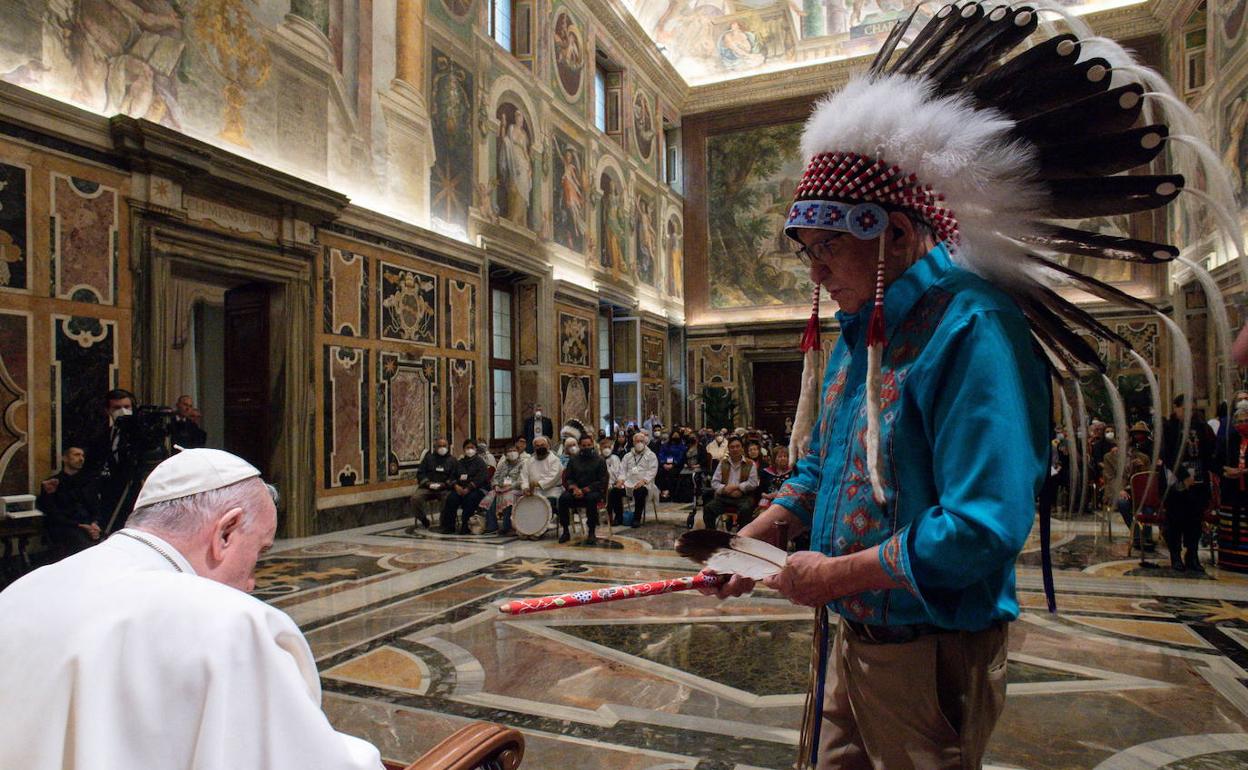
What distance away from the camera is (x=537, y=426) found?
44.6ft

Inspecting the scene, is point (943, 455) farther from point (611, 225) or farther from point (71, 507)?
point (611, 225)

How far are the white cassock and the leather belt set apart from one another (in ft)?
3.02

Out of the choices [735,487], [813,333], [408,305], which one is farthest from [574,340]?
[813,333]

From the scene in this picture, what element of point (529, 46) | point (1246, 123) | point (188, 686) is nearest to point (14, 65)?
point (188, 686)

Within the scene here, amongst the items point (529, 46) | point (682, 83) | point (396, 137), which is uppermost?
point (682, 83)

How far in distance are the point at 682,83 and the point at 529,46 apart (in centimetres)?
921

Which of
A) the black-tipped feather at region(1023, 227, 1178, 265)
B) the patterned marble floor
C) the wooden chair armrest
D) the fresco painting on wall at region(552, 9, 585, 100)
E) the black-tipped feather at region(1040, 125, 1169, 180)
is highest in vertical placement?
the fresco painting on wall at region(552, 9, 585, 100)

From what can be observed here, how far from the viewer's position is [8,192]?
20.0 feet

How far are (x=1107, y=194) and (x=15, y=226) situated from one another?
7.69 m

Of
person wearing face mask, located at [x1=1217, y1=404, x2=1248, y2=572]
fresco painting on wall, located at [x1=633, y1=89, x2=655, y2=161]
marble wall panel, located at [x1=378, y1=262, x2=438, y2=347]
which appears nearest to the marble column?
marble wall panel, located at [x1=378, y1=262, x2=438, y2=347]

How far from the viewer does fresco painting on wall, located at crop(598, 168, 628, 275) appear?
57.7 feet

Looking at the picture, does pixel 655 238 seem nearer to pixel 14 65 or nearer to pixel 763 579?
pixel 14 65

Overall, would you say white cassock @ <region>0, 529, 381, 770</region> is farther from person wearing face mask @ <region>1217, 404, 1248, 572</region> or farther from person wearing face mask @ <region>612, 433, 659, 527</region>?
person wearing face mask @ <region>612, 433, 659, 527</region>

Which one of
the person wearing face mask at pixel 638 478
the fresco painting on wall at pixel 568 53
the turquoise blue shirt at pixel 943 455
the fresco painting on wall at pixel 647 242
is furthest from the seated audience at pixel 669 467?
the turquoise blue shirt at pixel 943 455
